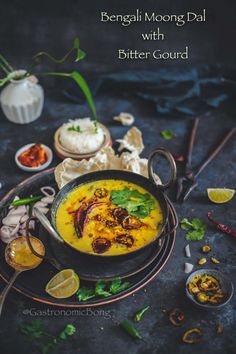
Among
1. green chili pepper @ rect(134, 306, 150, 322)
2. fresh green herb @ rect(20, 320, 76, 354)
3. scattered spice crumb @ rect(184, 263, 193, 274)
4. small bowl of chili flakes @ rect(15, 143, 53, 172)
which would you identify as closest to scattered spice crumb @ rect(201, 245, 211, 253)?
scattered spice crumb @ rect(184, 263, 193, 274)

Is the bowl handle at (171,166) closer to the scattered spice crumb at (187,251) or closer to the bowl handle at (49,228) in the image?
the scattered spice crumb at (187,251)

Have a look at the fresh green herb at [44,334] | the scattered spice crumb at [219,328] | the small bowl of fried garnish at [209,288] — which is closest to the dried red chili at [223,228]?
the small bowl of fried garnish at [209,288]

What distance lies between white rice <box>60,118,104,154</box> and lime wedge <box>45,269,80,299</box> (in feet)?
3.63

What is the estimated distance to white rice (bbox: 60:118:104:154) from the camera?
11.2 feet

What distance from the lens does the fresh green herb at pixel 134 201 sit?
8.89ft

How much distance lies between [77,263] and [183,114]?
5.58 feet

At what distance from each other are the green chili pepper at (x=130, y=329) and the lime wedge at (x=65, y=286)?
0.98ft

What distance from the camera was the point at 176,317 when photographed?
2488 millimetres

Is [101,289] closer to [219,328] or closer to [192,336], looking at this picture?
[192,336]

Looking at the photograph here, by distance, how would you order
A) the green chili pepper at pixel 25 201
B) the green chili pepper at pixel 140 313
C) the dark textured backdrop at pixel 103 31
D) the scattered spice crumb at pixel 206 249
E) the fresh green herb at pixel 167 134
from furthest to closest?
the dark textured backdrop at pixel 103 31, the fresh green herb at pixel 167 134, the green chili pepper at pixel 25 201, the scattered spice crumb at pixel 206 249, the green chili pepper at pixel 140 313

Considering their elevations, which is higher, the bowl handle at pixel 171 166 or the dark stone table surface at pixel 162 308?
the bowl handle at pixel 171 166

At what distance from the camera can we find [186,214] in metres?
3.04

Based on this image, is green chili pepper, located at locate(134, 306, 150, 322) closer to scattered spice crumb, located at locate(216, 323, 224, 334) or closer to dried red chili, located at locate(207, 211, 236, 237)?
scattered spice crumb, located at locate(216, 323, 224, 334)

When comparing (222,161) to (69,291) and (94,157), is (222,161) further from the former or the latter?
(69,291)
